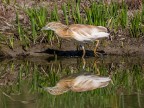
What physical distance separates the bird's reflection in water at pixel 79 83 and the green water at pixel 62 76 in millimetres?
128

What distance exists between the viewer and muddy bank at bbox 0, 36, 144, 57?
1163 centimetres

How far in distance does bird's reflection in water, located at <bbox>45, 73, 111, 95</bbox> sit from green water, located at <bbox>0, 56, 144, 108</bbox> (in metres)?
0.13

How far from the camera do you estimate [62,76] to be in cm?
954

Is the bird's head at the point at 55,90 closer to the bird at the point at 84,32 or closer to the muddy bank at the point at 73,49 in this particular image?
the bird at the point at 84,32

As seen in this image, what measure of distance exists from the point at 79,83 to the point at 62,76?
727 millimetres

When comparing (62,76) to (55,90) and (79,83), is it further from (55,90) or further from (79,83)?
(55,90)

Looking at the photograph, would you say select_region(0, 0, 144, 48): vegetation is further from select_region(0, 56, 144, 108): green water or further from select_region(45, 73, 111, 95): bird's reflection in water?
select_region(45, 73, 111, 95): bird's reflection in water

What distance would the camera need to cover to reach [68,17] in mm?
12617

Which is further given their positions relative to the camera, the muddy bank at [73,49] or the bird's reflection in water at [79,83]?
the muddy bank at [73,49]

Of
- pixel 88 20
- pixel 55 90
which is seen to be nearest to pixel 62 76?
pixel 55 90

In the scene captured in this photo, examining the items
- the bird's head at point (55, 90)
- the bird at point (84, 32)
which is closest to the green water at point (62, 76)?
the bird's head at point (55, 90)

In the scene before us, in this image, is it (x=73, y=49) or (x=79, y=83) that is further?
(x=73, y=49)

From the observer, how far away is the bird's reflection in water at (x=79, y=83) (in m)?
8.51

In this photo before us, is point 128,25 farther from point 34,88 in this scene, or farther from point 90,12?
point 34,88
